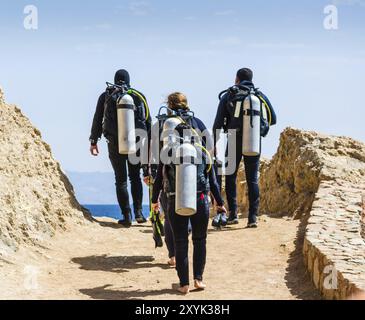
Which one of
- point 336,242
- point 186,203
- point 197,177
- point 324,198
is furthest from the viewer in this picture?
point 324,198

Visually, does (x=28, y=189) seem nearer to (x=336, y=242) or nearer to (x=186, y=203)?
(x=186, y=203)

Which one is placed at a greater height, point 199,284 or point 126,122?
point 126,122

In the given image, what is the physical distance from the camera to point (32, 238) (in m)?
10.7

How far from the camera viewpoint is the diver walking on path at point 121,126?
12133 millimetres

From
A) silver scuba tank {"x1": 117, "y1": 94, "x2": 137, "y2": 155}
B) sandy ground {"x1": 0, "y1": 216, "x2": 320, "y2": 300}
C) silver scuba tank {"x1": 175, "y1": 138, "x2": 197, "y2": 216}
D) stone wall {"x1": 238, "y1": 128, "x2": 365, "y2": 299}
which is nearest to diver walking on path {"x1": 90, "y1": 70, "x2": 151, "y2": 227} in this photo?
silver scuba tank {"x1": 117, "y1": 94, "x2": 137, "y2": 155}

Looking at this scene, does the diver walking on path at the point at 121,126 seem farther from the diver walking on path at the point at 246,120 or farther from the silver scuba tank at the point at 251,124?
the silver scuba tank at the point at 251,124

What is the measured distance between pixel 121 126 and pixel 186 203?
4.16m

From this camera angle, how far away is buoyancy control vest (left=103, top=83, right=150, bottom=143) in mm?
12242

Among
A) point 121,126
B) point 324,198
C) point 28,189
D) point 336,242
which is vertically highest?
point 121,126

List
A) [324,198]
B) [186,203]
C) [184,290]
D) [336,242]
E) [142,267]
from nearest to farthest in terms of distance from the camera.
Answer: [186,203] → [184,290] → [336,242] → [142,267] → [324,198]

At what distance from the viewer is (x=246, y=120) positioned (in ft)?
39.1

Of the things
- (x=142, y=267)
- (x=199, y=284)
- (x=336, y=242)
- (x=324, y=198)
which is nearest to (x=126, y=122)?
(x=142, y=267)

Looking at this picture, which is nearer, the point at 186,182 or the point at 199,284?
the point at 186,182

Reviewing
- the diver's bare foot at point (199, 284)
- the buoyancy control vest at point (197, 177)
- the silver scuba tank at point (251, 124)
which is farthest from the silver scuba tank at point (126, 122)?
the diver's bare foot at point (199, 284)
